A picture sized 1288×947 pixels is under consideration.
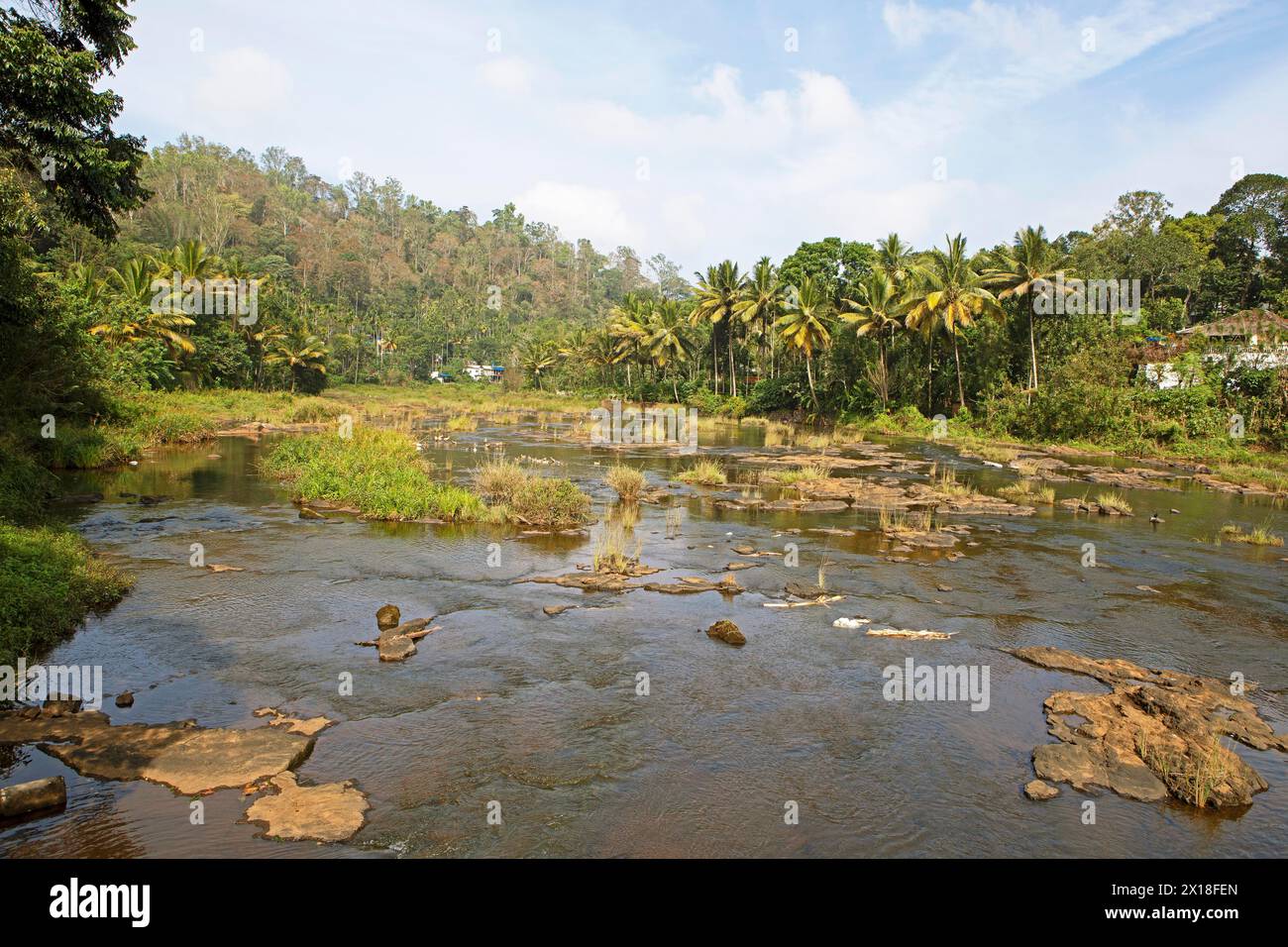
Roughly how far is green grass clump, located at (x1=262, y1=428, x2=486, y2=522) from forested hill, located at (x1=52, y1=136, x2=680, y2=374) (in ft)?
109

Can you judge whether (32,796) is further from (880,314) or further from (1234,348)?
(880,314)

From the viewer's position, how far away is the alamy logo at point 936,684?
883 centimetres

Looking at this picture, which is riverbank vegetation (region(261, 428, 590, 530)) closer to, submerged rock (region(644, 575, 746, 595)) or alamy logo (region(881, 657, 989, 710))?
submerged rock (region(644, 575, 746, 595))

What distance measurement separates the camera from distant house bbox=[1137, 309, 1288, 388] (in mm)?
32906

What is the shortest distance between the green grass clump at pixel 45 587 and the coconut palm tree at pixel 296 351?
150 feet

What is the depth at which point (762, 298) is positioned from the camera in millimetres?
53281

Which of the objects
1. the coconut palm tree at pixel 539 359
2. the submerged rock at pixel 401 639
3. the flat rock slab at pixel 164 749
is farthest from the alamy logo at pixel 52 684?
the coconut palm tree at pixel 539 359

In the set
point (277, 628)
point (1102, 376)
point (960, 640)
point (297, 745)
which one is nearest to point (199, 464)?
point (277, 628)

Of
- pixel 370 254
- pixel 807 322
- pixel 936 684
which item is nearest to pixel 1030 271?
pixel 807 322

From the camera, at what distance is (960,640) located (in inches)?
417

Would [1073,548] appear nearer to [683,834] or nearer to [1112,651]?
[1112,651]

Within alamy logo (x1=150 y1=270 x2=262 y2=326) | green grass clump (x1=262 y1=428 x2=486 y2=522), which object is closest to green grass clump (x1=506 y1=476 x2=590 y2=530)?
green grass clump (x1=262 y1=428 x2=486 y2=522)

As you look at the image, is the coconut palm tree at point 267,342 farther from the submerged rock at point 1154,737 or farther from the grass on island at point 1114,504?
the submerged rock at point 1154,737
